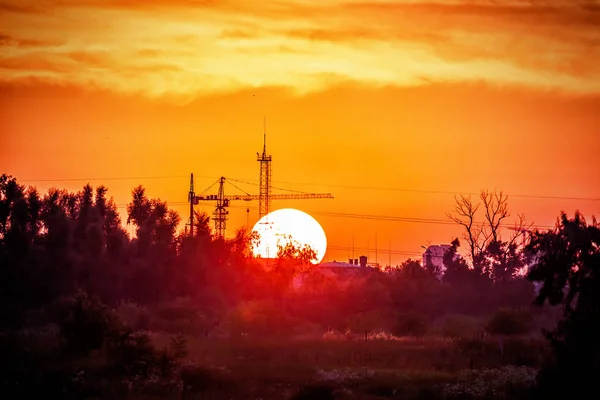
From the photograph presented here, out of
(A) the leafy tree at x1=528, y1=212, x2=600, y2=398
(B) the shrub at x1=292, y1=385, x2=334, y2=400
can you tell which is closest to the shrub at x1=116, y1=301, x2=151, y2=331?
(B) the shrub at x1=292, y1=385, x2=334, y2=400

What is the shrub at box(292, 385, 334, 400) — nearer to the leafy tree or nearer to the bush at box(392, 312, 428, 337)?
the leafy tree

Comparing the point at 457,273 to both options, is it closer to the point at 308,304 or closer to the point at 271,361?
the point at 308,304

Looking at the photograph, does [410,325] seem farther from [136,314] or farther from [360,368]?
[360,368]

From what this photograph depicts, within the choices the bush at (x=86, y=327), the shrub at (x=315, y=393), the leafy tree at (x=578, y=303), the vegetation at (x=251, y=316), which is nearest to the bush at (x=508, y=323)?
the vegetation at (x=251, y=316)

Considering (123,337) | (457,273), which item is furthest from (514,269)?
(123,337)

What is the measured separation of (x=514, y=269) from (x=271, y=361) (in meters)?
65.9

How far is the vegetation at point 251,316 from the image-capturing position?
5728 centimetres

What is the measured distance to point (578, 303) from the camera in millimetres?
41375

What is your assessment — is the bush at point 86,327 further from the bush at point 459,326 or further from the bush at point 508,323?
the bush at point 508,323

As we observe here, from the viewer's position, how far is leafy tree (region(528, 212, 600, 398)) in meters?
40.5

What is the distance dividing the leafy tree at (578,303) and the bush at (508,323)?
51592 millimetres

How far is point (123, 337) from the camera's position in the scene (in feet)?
213

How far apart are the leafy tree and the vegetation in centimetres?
6

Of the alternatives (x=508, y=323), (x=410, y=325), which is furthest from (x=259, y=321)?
(x=508, y=323)
